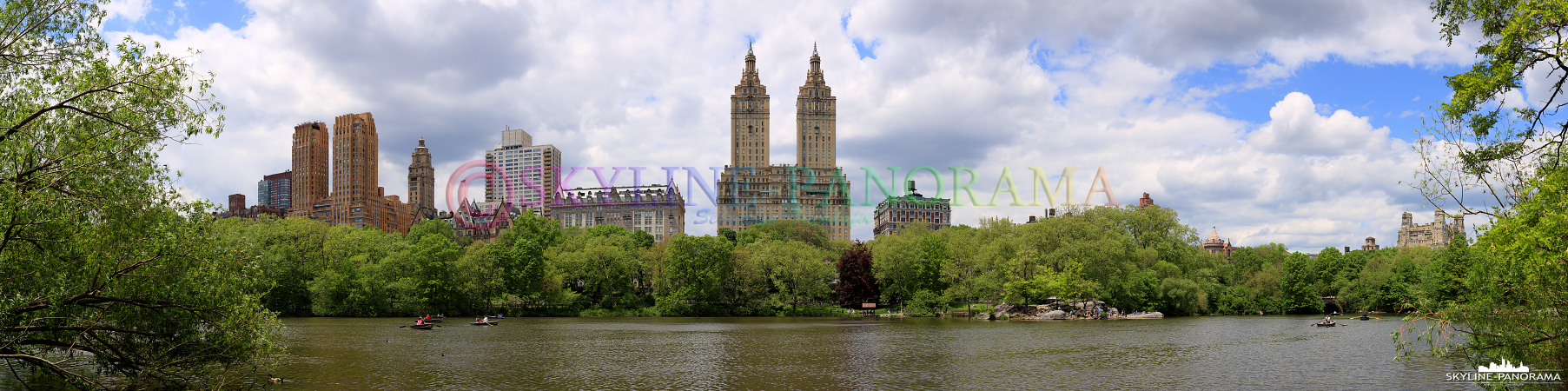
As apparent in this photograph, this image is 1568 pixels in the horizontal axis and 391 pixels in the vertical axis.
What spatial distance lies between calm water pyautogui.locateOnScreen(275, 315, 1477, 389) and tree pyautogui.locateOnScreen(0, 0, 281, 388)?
8244 mm

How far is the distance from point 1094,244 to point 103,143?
7730 cm

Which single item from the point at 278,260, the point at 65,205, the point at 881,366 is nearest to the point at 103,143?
the point at 65,205

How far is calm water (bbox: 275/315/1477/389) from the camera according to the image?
2928cm

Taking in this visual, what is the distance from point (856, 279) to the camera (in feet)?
303

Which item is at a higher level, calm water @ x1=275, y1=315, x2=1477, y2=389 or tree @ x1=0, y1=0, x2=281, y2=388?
tree @ x1=0, y1=0, x2=281, y2=388

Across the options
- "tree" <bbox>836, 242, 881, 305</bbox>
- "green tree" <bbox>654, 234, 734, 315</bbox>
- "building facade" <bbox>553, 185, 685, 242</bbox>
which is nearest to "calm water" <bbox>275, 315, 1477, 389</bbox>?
"green tree" <bbox>654, 234, 734, 315</bbox>

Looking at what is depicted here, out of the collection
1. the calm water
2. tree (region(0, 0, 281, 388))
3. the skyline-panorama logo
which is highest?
tree (region(0, 0, 281, 388))

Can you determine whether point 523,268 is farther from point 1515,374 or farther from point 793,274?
point 1515,374

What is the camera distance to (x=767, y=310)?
287ft

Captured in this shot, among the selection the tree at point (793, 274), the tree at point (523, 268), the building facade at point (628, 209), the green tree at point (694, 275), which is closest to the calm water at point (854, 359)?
the tree at point (523, 268)

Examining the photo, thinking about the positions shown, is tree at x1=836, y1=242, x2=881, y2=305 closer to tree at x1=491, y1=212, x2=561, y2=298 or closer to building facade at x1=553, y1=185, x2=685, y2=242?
tree at x1=491, y1=212, x2=561, y2=298

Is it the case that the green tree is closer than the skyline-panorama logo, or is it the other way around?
the skyline-panorama logo

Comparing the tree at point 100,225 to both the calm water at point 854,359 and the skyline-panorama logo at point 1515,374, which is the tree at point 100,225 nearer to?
the calm water at point 854,359

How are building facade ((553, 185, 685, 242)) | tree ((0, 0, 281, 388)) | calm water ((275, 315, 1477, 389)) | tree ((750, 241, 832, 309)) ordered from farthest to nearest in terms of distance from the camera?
building facade ((553, 185, 685, 242))
tree ((750, 241, 832, 309))
calm water ((275, 315, 1477, 389))
tree ((0, 0, 281, 388))
